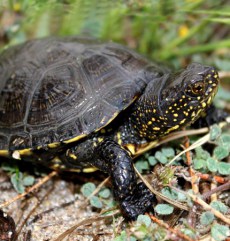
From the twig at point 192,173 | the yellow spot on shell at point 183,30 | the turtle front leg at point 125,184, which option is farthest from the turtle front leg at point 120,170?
the yellow spot on shell at point 183,30

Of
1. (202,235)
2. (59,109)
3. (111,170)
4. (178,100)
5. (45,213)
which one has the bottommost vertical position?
(45,213)

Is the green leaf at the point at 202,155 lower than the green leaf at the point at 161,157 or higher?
higher

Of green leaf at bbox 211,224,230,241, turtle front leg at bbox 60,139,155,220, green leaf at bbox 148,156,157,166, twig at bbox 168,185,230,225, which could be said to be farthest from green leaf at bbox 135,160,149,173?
green leaf at bbox 211,224,230,241

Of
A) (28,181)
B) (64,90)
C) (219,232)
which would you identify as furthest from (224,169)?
(28,181)

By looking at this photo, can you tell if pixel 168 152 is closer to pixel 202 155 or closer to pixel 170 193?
pixel 202 155

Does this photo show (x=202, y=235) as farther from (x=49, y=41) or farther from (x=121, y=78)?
(x=49, y=41)

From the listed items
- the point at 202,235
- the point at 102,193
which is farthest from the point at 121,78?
the point at 202,235

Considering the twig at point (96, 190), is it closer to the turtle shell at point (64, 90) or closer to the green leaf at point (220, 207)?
the turtle shell at point (64, 90)
